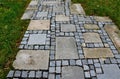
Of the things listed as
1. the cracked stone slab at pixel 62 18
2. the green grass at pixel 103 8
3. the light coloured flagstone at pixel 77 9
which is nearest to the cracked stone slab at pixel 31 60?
the cracked stone slab at pixel 62 18

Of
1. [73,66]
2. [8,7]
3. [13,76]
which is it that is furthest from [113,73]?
[8,7]

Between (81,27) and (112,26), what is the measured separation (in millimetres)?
896

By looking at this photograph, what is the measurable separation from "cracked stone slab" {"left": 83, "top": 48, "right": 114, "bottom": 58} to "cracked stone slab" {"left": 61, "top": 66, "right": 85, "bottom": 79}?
0.55m

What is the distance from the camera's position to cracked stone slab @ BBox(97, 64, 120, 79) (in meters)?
4.00

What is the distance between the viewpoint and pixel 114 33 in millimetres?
5684

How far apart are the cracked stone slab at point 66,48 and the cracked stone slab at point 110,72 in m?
0.70

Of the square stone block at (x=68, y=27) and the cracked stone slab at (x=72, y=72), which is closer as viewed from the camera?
the cracked stone slab at (x=72, y=72)

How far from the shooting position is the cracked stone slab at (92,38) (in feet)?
17.3

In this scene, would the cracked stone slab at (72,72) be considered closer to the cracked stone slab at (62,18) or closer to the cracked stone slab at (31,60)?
the cracked stone slab at (31,60)

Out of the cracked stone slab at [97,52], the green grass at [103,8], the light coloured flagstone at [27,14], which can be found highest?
the cracked stone slab at [97,52]

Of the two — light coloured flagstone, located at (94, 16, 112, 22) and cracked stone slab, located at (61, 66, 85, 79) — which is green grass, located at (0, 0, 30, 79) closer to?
cracked stone slab, located at (61, 66, 85, 79)

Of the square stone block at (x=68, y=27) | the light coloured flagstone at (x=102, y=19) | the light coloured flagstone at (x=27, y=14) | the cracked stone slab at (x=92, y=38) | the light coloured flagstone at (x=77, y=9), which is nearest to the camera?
the cracked stone slab at (x=92, y=38)

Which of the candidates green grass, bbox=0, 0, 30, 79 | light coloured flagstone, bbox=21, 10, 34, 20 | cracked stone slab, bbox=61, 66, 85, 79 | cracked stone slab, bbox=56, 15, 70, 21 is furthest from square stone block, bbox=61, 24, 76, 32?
cracked stone slab, bbox=61, 66, 85, 79

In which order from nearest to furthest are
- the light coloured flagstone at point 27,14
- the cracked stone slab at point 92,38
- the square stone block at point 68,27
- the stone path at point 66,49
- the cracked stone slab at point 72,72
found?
the cracked stone slab at point 72,72 < the stone path at point 66,49 < the cracked stone slab at point 92,38 < the square stone block at point 68,27 < the light coloured flagstone at point 27,14
